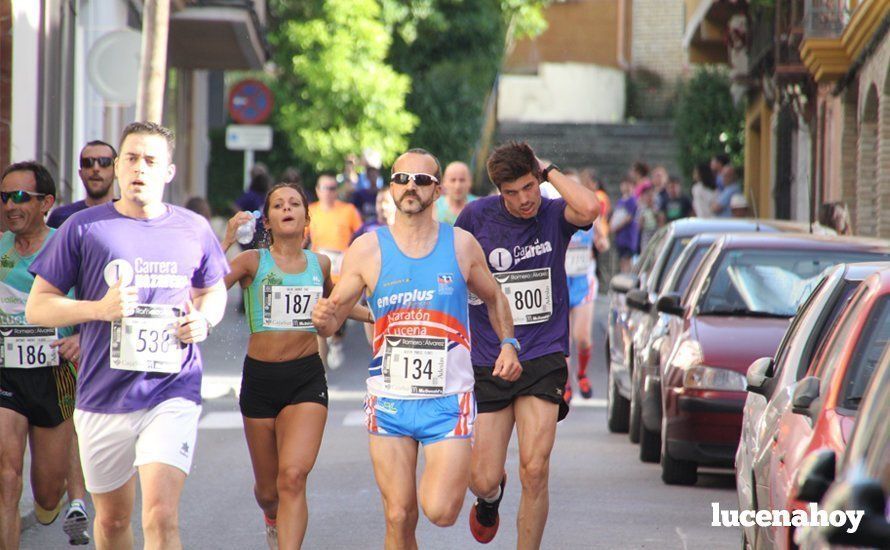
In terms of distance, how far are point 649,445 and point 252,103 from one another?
49.0 ft

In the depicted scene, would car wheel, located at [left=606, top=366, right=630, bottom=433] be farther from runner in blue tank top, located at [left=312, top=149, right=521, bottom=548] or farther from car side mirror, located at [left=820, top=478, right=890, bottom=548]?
car side mirror, located at [left=820, top=478, right=890, bottom=548]

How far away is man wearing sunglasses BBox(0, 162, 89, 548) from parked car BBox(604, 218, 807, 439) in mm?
6260

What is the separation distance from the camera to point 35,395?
894cm

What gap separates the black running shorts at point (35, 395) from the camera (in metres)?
8.91

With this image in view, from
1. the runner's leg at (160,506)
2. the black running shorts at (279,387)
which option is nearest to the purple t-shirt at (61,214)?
the black running shorts at (279,387)

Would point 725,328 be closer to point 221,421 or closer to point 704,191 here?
point 221,421

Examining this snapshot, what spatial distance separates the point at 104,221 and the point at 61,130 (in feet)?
41.8

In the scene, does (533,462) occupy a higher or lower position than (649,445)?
higher

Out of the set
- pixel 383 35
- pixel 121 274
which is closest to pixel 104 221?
→ pixel 121 274

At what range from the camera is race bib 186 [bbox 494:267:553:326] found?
8.92 m

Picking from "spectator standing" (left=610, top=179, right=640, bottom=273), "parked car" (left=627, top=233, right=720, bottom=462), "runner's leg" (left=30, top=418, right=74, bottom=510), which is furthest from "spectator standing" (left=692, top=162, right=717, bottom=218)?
"runner's leg" (left=30, top=418, right=74, bottom=510)

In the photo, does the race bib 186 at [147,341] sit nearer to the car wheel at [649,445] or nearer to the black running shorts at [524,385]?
the black running shorts at [524,385]

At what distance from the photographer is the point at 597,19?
5231cm

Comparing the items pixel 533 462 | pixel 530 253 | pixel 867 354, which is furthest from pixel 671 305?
pixel 867 354
